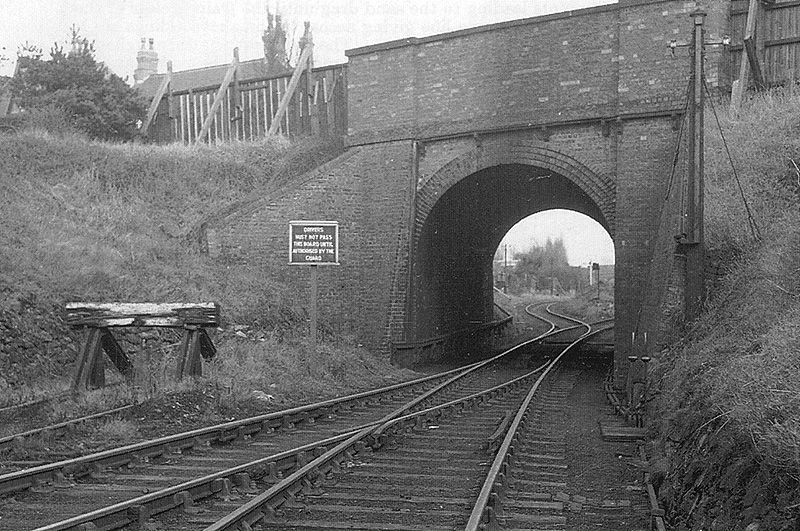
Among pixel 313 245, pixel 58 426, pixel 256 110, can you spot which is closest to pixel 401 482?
pixel 58 426

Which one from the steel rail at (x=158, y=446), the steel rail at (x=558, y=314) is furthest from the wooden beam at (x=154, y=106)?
the steel rail at (x=558, y=314)

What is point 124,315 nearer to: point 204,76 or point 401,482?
point 401,482

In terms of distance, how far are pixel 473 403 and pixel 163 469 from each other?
589 cm

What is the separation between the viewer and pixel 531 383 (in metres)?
15.9

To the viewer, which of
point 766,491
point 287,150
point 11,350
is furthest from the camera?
point 287,150

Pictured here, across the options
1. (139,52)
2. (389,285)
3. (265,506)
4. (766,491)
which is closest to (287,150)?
(389,285)

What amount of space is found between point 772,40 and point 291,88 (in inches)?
468

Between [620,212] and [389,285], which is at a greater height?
[620,212]

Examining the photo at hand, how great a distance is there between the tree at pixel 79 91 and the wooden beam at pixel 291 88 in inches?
186

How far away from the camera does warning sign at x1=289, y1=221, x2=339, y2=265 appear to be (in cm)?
1399

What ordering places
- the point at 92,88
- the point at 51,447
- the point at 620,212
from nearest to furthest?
the point at 51,447, the point at 620,212, the point at 92,88

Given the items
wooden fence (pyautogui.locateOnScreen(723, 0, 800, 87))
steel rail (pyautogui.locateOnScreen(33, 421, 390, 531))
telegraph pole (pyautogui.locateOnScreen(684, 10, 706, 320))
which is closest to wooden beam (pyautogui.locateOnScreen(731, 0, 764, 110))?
wooden fence (pyautogui.locateOnScreen(723, 0, 800, 87))

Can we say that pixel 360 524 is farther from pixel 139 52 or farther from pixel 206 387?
pixel 139 52

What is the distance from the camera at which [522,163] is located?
55.7 ft
